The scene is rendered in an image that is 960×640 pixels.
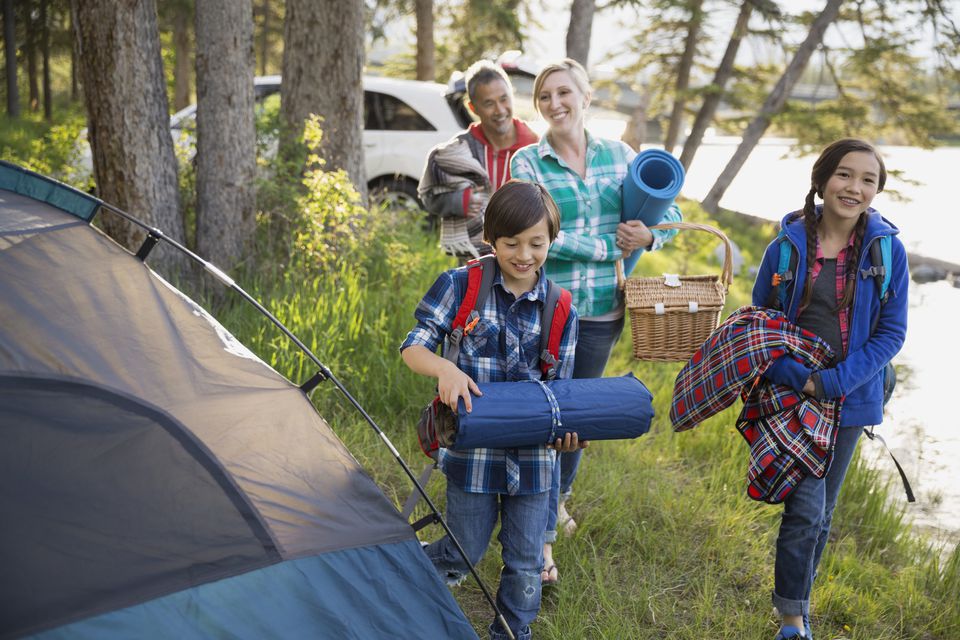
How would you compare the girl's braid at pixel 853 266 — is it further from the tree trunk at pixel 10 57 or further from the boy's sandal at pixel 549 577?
the tree trunk at pixel 10 57

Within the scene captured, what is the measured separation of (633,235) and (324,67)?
3465 mm

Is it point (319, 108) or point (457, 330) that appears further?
point (319, 108)

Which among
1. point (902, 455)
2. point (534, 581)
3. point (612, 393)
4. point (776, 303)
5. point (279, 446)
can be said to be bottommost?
point (902, 455)

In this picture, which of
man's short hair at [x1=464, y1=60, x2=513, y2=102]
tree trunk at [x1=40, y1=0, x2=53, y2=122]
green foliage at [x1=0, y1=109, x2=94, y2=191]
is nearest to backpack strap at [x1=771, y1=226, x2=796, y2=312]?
man's short hair at [x1=464, y1=60, x2=513, y2=102]

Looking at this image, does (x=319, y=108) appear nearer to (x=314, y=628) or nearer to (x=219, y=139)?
(x=219, y=139)

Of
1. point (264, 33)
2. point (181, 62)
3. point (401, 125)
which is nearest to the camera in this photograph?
point (401, 125)

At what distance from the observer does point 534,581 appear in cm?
237

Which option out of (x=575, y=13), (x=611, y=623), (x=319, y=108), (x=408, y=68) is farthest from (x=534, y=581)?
(x=408, y=68)

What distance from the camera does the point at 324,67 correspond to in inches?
217

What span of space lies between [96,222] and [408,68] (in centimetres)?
1025

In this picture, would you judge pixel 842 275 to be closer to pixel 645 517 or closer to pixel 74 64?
pixel 645 517

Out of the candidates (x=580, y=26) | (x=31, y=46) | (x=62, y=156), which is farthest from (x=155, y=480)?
(x=31, y=46)

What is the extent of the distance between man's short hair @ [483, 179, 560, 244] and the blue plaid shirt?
0.51 feet

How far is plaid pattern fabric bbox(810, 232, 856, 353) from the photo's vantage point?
8.25 ft
